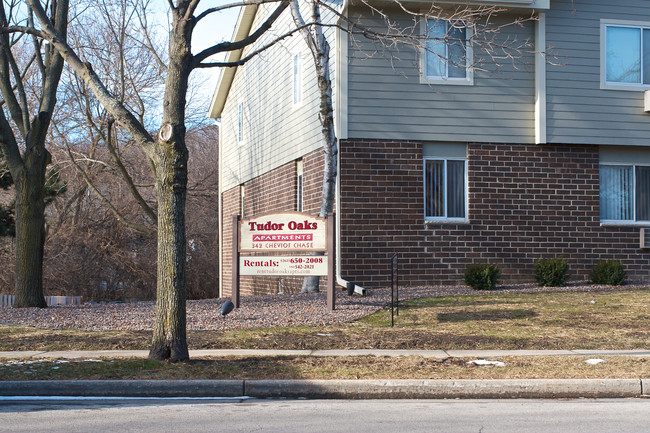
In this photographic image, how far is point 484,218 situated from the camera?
1759 cm

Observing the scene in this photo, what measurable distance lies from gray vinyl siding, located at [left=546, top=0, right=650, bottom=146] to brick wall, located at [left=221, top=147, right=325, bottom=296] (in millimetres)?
5732

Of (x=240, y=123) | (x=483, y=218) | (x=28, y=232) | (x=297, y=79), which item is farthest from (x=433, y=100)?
(x=240, y=123)

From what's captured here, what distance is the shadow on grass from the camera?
506 inches

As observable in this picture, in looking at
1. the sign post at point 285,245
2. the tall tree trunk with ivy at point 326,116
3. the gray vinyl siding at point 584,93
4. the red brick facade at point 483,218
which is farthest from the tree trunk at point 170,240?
the gray vinyl siding at point 584,93

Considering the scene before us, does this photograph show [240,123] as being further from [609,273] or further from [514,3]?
[609,273]

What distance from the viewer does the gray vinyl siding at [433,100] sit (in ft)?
56.3

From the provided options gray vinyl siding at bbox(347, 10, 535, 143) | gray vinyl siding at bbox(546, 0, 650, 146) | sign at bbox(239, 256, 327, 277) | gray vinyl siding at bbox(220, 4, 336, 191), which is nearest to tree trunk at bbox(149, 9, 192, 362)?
sign at bbox(239, 256, 327, 277)

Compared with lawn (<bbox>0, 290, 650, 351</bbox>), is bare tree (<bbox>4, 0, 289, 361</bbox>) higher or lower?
higher

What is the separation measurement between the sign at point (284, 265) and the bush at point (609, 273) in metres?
6.85

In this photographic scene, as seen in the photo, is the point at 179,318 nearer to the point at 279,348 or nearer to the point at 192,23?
the point at 279,348

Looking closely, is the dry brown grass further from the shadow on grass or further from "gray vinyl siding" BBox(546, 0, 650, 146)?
"gray vinyl siding" BBox(546, 0, 650, 146)

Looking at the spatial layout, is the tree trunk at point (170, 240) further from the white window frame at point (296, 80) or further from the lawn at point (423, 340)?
the white window frame at point (296, 80)

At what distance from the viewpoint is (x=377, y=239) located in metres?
17.2

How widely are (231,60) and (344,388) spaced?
1922cm
